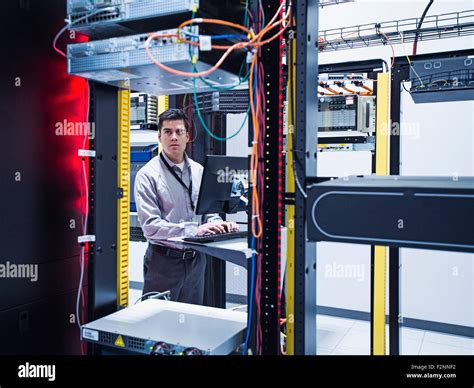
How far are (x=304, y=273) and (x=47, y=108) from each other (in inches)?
43.1

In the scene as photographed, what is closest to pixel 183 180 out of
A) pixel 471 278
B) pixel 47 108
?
pixel 47 108

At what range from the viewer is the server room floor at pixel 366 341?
10.6ft

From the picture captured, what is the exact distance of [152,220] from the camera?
105 inches

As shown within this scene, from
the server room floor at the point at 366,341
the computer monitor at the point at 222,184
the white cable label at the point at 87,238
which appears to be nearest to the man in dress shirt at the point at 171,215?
the computer monitor at the point at 222,184

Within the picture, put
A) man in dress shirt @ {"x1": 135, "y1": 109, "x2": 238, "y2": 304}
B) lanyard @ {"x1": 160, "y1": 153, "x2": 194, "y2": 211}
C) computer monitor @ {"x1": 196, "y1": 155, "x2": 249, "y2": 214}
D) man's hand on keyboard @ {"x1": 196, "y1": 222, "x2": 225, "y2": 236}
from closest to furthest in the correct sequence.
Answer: computer monitor @ {"x1": 196, "y1": 155, "x2": 249, "y2": 214}
man's hand on keyboard @ {"x1": 196, "y1": 222, "x2": 225, "y2": 236}
man in dress shirt @ {"x1": 135, "y1": 109, "x2": 238, "y2": 304}
lanyard @ {"x1": 160, "y1": 153, "x2": 194, "y2": 211}

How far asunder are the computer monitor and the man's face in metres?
0.66

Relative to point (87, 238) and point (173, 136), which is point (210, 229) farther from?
point (87, 238)

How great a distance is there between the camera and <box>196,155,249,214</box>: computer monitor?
2.21m

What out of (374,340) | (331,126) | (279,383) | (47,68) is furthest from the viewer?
(331,126)

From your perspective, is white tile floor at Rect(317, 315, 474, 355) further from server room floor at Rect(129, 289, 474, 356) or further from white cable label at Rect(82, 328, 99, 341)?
white cable label at Rect(82, 328, 99, 341)

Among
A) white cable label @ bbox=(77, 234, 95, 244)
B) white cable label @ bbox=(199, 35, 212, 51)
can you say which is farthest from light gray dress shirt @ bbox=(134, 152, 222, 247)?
white cable label @ bbox=(199, 35, 212, 51)

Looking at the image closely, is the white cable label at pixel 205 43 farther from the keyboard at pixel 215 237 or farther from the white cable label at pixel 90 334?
the keyboard at pixel 215 237

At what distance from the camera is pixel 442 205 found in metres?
0.96

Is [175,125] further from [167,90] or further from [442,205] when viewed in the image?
[442,205]
